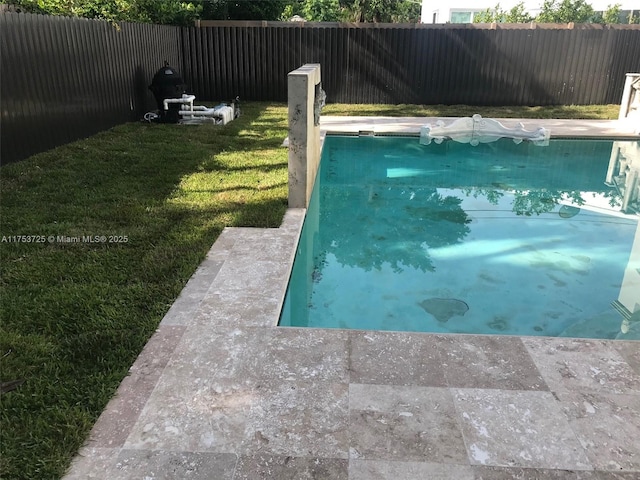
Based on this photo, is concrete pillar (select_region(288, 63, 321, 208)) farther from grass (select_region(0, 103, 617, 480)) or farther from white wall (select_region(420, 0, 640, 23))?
white wall (select_region(420, 0, 640, 23))

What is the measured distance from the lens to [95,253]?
3.77m

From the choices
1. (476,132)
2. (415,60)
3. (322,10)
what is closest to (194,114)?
(476,132)

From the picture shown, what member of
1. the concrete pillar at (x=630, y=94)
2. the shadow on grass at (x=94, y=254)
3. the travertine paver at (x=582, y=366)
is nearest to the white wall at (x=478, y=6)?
the concrete pillar at (x=630, y=94)

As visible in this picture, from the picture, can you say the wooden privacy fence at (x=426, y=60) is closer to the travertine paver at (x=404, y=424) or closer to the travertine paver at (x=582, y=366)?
the travertine paver at (x=582, y=366)

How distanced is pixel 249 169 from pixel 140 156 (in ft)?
4.91

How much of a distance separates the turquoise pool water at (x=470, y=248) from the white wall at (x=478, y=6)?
40.8ft

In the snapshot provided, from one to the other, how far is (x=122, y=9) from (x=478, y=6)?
51.9 feet

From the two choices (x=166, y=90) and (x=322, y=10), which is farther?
(x=322, y=10)

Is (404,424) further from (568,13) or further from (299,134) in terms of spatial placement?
(568,13)

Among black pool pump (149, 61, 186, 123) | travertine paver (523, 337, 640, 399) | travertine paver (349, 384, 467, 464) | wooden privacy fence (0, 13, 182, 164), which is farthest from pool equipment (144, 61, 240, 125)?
travertine paver (349, 384, 467, 464)

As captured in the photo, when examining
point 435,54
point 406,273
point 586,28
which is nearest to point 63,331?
point 406,273

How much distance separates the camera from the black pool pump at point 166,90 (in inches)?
364

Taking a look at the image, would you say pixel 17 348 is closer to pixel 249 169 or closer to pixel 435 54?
pixel 249 169

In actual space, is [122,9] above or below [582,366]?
above
